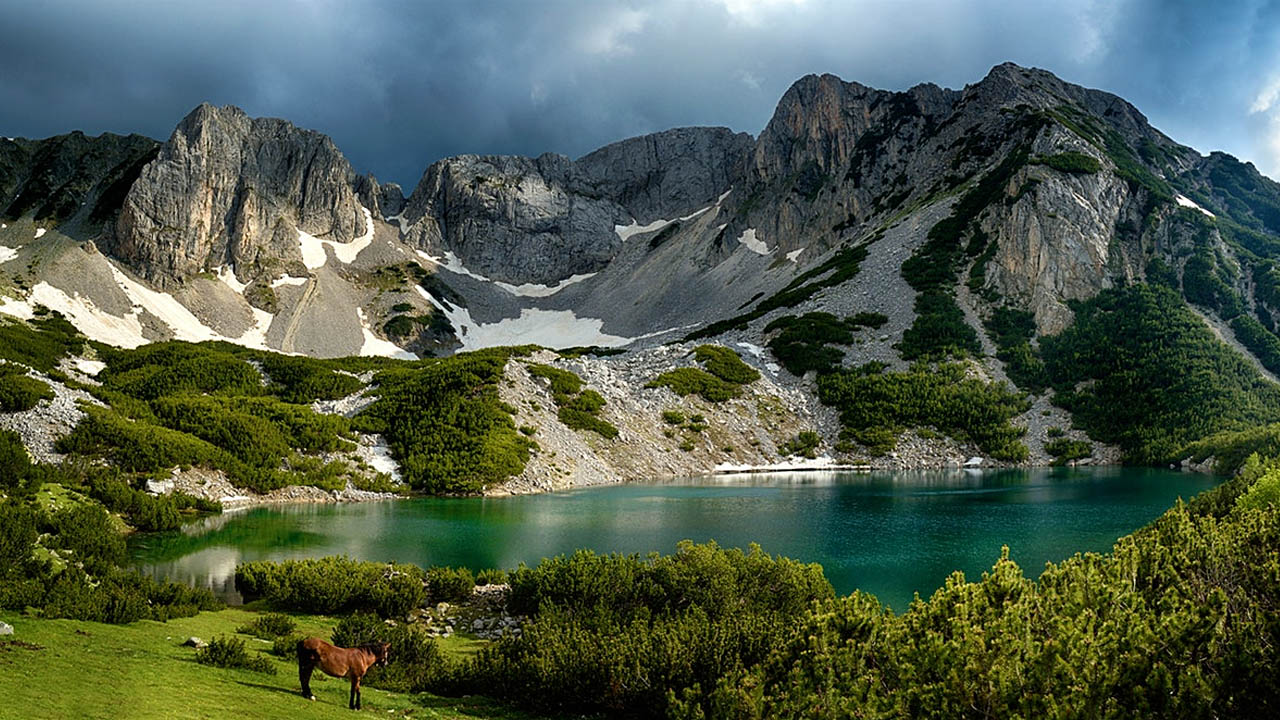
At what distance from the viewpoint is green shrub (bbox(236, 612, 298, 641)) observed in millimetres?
16658

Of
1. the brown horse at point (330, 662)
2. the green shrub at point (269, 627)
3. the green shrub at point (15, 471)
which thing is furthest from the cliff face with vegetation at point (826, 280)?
the brown horse at point (330, 662)

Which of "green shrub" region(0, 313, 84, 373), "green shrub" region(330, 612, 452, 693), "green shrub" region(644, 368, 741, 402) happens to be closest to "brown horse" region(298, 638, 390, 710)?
"green shrub" region(330, 612, 452, 693)

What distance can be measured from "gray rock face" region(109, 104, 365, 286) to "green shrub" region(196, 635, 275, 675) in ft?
528

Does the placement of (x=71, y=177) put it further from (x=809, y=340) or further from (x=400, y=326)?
(x=809, y=340)

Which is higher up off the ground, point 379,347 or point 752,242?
point 752,242

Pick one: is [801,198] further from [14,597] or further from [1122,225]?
[14,597]

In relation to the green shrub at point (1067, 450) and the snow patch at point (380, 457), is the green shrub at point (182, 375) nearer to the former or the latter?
the snow patch at point (380, 457)

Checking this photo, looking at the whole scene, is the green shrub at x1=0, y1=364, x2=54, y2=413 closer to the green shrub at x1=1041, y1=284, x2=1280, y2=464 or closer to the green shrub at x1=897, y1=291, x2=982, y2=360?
the green shrub at x1=897, y1=291, x2=982, y2=360

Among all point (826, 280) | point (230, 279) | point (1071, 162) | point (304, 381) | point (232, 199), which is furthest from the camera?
point (232, 199)

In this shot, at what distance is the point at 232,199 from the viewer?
16862 cm

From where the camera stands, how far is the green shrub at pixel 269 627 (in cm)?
1666

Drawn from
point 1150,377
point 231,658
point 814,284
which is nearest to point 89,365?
point 231,658

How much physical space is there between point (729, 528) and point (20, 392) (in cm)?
3397

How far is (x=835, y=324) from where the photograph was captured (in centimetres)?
9319
